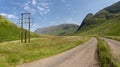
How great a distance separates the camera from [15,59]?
26.6 metres

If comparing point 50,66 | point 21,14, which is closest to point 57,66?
point 50,66

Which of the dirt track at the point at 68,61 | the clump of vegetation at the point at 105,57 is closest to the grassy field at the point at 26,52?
the dirt track at the point at 68,61

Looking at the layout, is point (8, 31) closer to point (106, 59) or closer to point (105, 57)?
point (105, 57)

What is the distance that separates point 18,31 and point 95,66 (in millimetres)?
148744

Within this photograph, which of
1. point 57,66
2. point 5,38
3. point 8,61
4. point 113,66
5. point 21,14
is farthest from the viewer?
point 5,38

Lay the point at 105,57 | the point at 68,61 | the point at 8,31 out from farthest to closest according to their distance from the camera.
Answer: the point at 8,31 < the point at 68,61 < the point at 105,57

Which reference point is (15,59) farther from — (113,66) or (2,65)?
(113,66)

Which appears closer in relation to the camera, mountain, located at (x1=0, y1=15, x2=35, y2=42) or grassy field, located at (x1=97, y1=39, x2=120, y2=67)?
grassy field, located at (x1=97, y1=39, x2=120, y2=67)

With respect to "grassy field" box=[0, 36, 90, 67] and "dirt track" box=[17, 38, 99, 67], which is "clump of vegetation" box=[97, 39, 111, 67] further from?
"grassy field" box=[0, 36, 90, 67]

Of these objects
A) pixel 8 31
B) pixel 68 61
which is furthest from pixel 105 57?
pixel 8 31

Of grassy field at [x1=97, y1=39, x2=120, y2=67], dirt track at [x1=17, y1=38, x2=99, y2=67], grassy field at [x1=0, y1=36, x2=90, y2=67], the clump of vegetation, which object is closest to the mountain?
grassy field at [x1=0, y1=36, x2=90, y2=67]

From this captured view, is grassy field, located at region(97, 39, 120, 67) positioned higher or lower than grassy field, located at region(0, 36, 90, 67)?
higher

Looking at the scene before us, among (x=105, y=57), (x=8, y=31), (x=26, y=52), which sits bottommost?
(x=26, y=52)

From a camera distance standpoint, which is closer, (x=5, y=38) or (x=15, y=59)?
(x=15, y=59)
